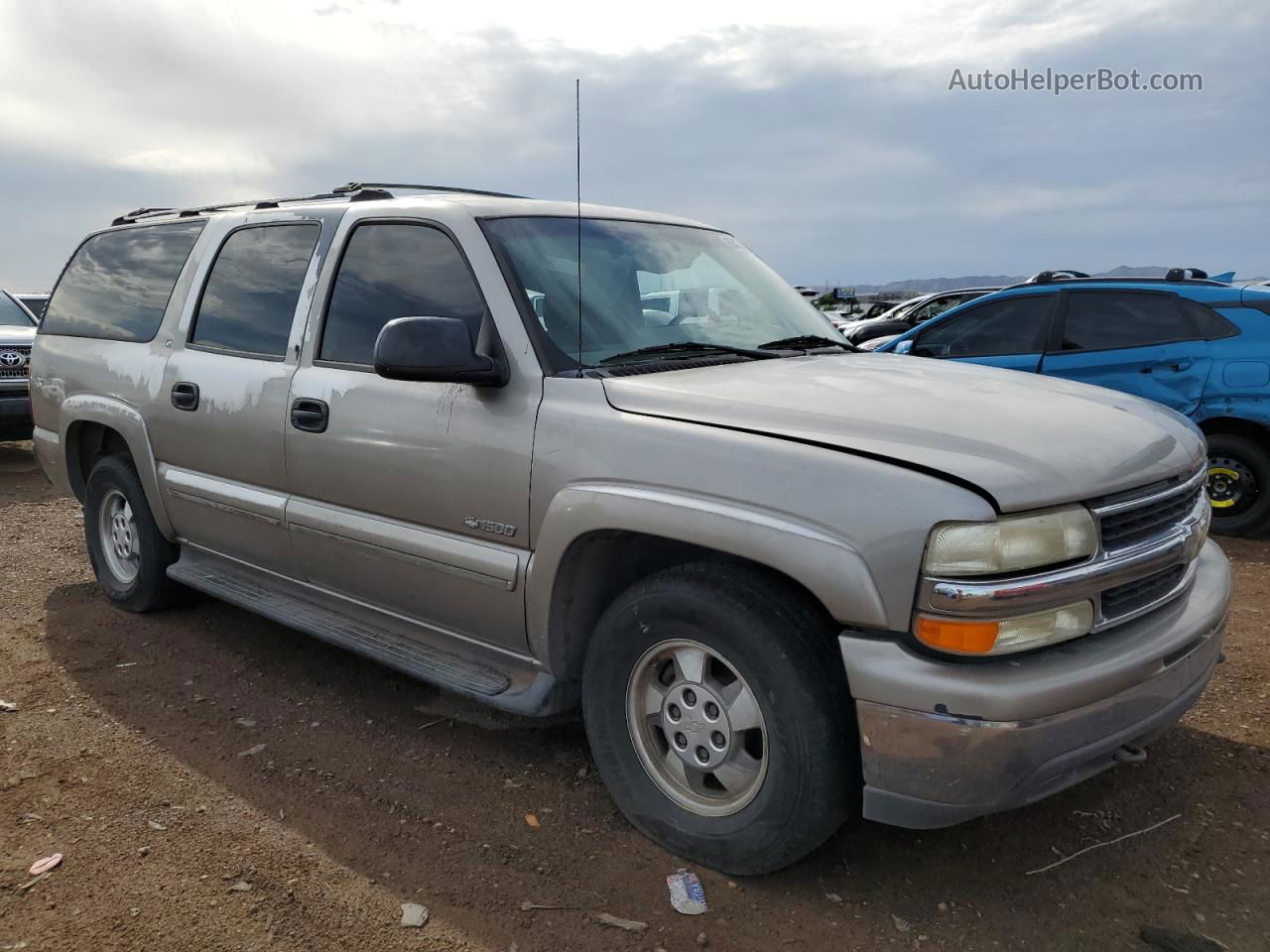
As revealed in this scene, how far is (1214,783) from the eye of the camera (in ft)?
10.4

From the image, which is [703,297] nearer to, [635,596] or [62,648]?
[635,596]

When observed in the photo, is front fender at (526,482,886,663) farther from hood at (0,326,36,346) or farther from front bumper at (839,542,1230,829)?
hood at (0,326,36,346)

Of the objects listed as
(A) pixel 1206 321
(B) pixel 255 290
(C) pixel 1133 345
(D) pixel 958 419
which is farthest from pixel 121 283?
(A) pixel 1206 321

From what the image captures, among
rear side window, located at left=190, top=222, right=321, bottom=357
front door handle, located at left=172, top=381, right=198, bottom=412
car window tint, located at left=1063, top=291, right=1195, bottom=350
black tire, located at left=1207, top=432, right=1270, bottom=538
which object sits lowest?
A: black tire, located at left=1207, top=432, right=1270, bottom=538

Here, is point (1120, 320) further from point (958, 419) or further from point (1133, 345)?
point (958, 419)

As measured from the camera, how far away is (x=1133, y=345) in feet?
22.1

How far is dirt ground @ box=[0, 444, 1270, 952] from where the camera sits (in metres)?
2.48

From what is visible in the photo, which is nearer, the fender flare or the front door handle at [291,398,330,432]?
the front door handle at [291,398,330,432]

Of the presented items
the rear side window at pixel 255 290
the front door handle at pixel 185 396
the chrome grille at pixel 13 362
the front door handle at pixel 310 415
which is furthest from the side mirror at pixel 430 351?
the chrome grille at pixel 13 362

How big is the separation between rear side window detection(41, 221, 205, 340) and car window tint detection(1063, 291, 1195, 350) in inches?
230

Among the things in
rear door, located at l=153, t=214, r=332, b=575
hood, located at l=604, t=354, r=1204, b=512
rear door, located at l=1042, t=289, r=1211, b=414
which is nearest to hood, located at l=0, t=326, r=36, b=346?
rear door, located at l=153, t=214, r=332, b=575

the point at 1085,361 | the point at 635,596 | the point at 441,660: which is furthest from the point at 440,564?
the point at 1085,361

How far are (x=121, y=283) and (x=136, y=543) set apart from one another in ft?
4.29

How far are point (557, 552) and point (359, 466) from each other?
0.96 m
